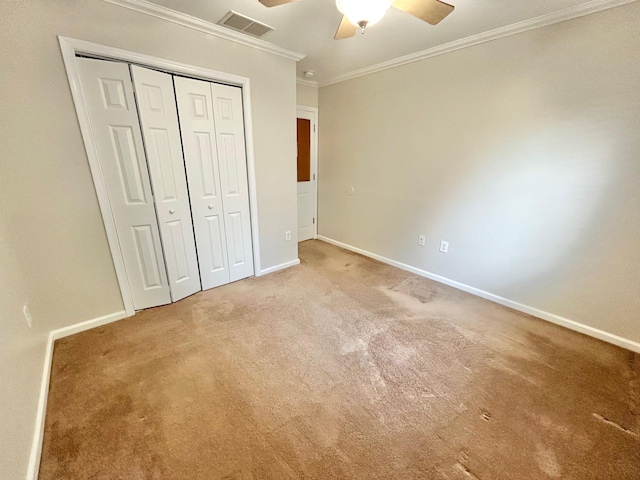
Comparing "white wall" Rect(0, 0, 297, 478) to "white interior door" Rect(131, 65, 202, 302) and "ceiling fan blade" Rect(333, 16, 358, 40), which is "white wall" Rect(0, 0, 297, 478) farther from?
"ceiling fan blade" Rect(333, 16, 358, 40)

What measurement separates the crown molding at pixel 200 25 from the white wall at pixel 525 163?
1210mm

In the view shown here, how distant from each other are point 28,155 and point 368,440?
271 cm

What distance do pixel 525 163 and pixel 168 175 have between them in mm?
3097

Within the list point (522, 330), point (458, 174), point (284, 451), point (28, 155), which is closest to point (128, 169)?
point (28, 155)

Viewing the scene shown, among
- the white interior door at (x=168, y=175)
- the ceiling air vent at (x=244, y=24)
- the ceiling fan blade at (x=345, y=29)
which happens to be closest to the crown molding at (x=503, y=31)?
the ceiling fan blade at (x=345, y=29)

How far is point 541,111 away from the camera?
2.09m

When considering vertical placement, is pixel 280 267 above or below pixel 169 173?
below

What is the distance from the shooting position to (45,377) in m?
1.58

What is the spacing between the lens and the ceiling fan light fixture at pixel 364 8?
1299mm

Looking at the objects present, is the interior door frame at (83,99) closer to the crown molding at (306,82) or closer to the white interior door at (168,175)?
the white interior door at (168,175)

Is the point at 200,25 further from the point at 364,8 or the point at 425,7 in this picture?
the point at 425,7

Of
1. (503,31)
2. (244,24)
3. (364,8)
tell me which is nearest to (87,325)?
(244,24)

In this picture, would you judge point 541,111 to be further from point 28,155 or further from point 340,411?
point 28,155

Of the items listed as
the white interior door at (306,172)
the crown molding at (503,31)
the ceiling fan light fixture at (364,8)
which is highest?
the crown molding at (503,31)
